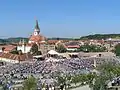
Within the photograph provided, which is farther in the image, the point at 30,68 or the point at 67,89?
the point at 30,68

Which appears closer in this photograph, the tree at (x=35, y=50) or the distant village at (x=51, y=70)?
the distant village at (x=51, y=70)

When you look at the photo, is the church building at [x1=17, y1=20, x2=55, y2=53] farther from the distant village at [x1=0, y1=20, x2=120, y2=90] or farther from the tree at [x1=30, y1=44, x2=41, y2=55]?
the tree at [x1=30, y1=44, x2=41, y2=55]

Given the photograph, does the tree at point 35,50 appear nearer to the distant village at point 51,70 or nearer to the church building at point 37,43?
the distant village at point 51,70

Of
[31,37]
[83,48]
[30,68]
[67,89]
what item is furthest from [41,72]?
[31,37]

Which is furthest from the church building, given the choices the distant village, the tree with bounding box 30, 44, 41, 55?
the tree with bounding box 30, 44, 41, 55

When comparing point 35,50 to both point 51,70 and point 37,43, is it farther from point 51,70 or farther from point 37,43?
point 51,70

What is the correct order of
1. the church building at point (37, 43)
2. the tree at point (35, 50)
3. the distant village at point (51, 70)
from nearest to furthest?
1. the distant village at point (51, 70)
2. the tree at point (35, 50)
3. the church building at point (37, 43)

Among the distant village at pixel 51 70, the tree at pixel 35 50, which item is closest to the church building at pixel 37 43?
the distant village at pixel 51 70

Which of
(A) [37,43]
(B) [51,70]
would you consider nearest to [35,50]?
(A) [37,43]

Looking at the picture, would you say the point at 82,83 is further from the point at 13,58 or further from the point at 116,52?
the point at 116,52

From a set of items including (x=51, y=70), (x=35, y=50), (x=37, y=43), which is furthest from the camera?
(x=37, y=43)

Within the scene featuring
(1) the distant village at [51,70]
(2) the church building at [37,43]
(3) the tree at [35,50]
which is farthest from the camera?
(2) the church building at [37,43]
